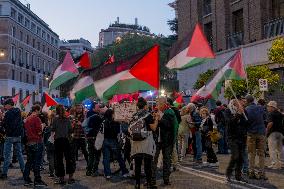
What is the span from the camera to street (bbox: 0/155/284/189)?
9.61 metres

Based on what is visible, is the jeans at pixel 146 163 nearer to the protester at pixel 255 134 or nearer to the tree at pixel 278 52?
the protester at pixel 255 134

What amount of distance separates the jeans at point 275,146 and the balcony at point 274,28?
12720mm

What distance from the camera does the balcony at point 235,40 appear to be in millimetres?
28188

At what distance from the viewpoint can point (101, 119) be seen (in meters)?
11.8

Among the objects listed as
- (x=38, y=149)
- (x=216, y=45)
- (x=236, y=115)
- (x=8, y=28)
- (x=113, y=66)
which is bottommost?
(x=38, y=149)

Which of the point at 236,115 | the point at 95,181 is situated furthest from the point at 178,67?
the point at 95,181

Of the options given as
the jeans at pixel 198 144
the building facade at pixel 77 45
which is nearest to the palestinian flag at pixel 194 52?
the jeans at pixel 198 144

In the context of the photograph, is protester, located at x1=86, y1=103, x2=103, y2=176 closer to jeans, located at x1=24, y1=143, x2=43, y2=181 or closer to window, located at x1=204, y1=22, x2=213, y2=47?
jeans, located at x1=24, y1=143, x2=43, y2=181

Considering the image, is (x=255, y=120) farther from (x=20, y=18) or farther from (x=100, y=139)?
(x=20, y=18)

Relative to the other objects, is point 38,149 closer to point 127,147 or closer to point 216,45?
point 127,147

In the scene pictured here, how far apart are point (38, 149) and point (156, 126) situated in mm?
3019

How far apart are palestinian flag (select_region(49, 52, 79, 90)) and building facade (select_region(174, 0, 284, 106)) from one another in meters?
11.7

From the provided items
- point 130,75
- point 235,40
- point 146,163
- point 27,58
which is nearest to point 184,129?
point 130,75

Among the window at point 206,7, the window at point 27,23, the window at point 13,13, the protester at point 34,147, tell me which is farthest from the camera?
the window at point 27,23
